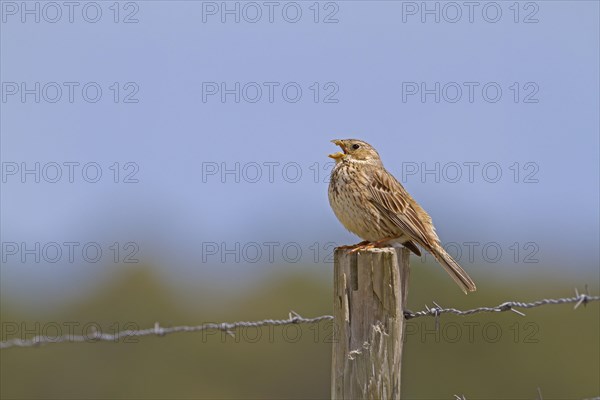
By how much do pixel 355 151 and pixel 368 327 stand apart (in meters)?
4.32

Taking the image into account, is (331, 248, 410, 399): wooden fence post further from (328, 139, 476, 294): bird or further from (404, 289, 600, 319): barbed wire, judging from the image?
(328, 139, 476, 294): bird

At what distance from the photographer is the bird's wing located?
33.2 ft

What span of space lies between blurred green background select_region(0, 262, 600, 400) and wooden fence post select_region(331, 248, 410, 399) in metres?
29.9

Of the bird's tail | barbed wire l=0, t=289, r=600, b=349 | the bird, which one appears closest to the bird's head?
the bird

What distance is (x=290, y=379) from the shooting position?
4597 cm

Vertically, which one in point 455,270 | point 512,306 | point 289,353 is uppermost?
point 455,270

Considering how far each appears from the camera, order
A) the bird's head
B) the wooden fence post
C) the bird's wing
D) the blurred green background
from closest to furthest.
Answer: the wooden fence post, the bird's wing, the bird's head, the blurred green background

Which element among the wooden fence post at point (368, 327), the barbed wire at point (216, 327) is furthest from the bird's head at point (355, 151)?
the wooden fence post at point (368, 327)

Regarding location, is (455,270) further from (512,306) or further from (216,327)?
(216,327)

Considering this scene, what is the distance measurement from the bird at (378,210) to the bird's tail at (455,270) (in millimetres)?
11

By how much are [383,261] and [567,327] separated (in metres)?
38.3

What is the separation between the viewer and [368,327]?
6.88 m

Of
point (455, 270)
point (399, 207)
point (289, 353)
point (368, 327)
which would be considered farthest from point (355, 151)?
point (289, 353)

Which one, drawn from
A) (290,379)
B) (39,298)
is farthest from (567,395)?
(39,298)
